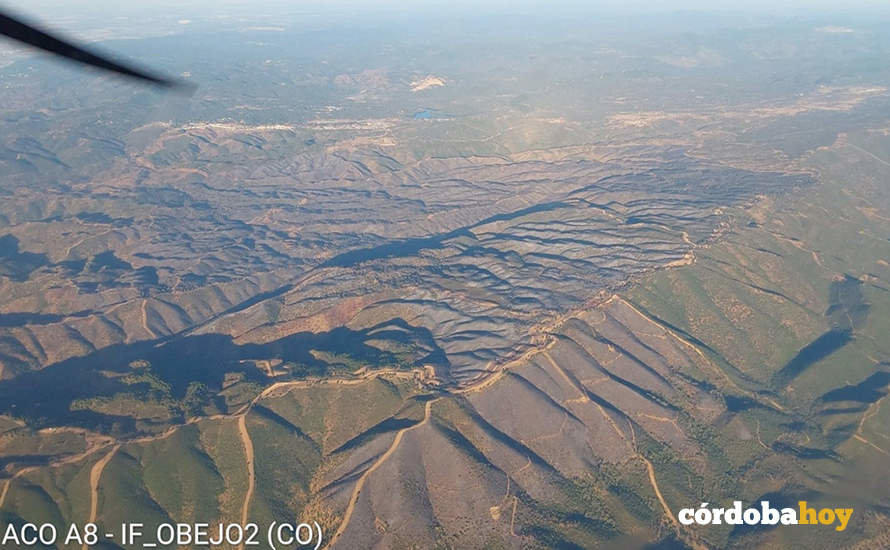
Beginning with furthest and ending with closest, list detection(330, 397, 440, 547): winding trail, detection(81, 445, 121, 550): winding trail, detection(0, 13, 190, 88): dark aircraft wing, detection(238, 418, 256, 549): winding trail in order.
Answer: detection(238, 418, 256, 549): winding trail < detection(81, 445, 121, 550): winding trail < detection(330, 397, 440, 547): winding trail < detection(0, 13, 190, 88): dark aircraft wing

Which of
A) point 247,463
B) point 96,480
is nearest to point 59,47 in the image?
point 247,463

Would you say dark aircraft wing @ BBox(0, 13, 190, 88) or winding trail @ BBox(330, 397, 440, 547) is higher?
dark aircraft wing @ BBox(0, 13, 190, 88)

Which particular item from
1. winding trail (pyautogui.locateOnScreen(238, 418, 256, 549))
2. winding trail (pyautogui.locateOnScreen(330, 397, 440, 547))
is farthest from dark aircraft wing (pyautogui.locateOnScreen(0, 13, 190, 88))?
winding trail (pyautogui.locateOnScreen(238, 418, 256, 549))

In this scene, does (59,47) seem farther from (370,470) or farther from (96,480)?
(96,480)

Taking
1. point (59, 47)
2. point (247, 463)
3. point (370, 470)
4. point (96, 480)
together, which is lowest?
point (96, 480)

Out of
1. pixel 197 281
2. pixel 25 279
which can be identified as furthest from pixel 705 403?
pixel 25 279

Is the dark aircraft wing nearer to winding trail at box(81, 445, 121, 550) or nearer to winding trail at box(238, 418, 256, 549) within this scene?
winding trail at box(238, 418, 256, 549)

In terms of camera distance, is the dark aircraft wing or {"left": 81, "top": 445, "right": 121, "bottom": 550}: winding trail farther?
{"left": 81, "top": 445, "right": 121, "bottom": 550}: winding trail

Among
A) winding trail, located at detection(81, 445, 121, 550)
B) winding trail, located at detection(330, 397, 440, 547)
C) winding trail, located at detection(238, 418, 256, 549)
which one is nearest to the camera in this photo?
winding trail, located at detection(330, 397, 440, 547)
